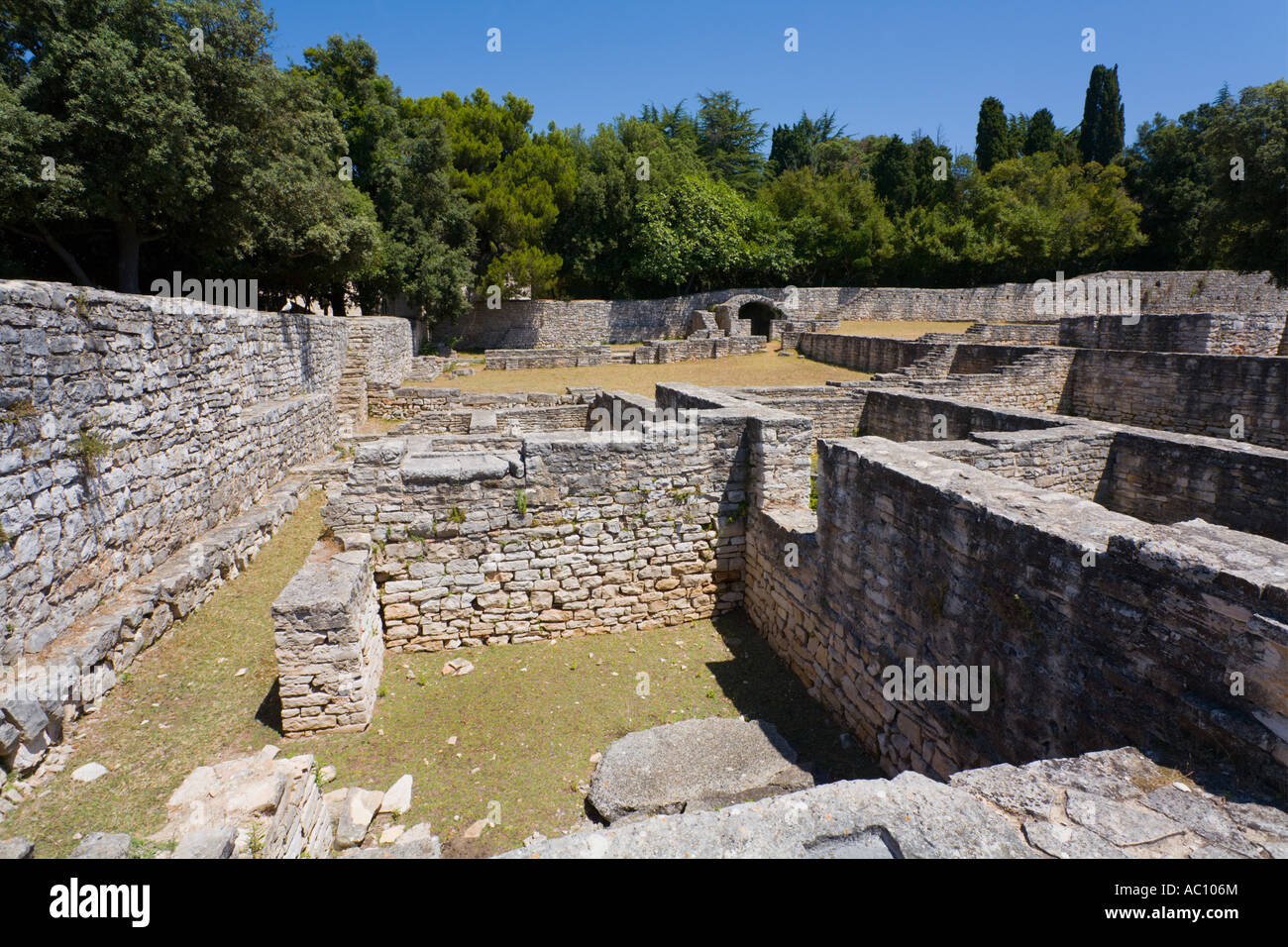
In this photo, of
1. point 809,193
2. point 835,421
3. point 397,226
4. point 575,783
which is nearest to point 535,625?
point 575,783

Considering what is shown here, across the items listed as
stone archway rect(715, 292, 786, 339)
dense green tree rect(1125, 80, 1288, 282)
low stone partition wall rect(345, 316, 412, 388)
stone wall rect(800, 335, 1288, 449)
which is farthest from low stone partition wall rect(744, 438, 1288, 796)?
stone archway rect(715, 292, 786, 339)

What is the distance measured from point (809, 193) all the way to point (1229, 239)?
2895cm

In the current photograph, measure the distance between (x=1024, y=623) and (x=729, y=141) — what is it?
6034 centimetres

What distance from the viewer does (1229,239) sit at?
61.7ft

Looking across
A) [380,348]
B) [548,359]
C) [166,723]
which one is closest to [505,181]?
[548,359]

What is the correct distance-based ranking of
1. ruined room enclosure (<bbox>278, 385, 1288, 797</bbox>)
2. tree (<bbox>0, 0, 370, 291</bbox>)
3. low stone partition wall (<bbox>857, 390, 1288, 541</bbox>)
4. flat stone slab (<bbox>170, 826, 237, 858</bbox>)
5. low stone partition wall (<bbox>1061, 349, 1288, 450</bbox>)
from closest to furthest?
flat stone slab (<bbox>170, 826, 237, 858</bbox>), ruined room enclosure (<bbox>278, 385, 1288, 797</bbox>), low stone partition wall (<bbox>857, 390, 1288, 541</bbox>), tree (<bbox>0, 0, 370, 291</bbox>), low stone partition wall (<bbox>1061, 349, 1288, 450</bbox>)

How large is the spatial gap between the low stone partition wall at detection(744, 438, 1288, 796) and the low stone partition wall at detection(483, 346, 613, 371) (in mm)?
20891

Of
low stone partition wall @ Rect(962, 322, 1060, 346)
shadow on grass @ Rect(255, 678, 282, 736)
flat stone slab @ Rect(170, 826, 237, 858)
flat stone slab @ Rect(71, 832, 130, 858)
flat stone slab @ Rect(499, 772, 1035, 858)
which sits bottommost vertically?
shadow on grass @ Rect(255, 678, 282, 736)

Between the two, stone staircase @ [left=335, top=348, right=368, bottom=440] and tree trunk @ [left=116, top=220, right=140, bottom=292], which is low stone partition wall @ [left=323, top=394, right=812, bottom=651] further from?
tree trunk @ [left=116, top=220, right=140, bottom=292]

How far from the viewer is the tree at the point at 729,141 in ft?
181

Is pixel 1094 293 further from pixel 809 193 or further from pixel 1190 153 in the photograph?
pixel 809 193

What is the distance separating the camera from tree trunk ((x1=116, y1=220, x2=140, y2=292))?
41.3 ft

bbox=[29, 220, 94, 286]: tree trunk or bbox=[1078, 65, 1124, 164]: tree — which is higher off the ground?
bbox=[1078, 65, 1124, 164]: tree

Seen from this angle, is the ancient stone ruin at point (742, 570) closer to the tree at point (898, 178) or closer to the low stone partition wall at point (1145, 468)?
the low stone partition wall at point (1145, 468)
